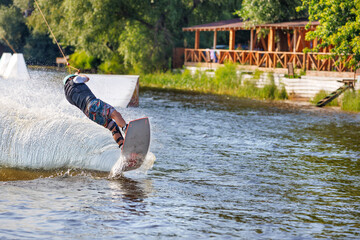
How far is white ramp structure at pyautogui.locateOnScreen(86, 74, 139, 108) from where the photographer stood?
22.4m

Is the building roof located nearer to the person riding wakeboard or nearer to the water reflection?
the person riding wakeboard

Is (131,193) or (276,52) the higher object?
(276,52)

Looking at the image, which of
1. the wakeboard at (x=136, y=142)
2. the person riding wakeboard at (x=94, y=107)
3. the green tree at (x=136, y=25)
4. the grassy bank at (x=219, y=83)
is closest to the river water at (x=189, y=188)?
the wakeboard at (x=136, y=142)

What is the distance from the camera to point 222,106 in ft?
86.7

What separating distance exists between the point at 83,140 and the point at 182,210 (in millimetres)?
3666

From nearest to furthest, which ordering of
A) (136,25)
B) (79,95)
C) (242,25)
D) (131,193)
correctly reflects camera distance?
(131,193) → (79,95) → (242,25) → (136,25)

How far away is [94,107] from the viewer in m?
11.1

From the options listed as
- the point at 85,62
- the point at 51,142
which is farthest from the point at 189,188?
the point at 85,62

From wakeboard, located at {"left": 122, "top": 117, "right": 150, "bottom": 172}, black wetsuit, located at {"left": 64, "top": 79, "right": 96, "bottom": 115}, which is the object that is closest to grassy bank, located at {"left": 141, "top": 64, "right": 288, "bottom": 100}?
black wetsuit, located at {"left": 64, "top": 79, "right": 96, "bottom": 115}

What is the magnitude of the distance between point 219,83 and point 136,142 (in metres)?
23.7

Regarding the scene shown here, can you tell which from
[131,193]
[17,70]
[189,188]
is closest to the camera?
[131,193]

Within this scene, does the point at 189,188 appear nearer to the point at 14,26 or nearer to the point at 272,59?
the point at 272,59

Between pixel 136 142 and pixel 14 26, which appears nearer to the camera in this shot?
pixel 136 142

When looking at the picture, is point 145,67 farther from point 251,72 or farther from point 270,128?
point 270,128
